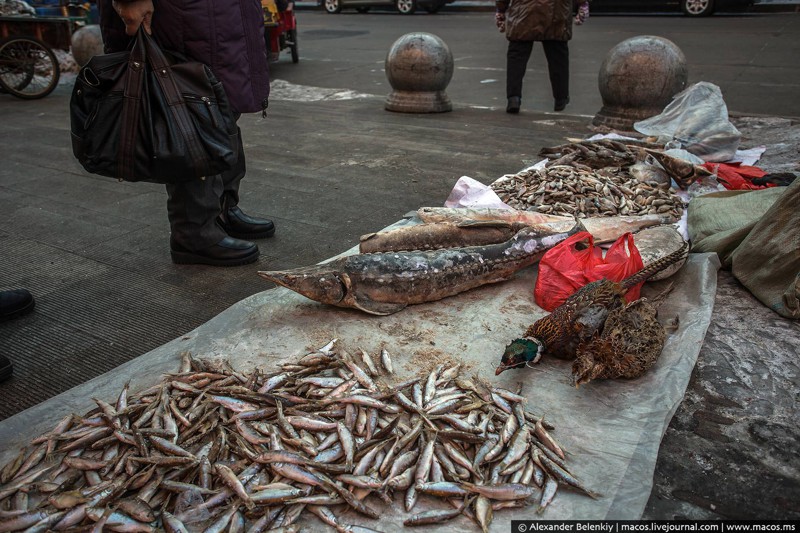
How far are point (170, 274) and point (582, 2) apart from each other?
7.79m

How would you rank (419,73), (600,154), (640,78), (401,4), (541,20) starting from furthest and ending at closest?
(401,4) < (419,73) < (541,20) < (640,78) < (600,154)

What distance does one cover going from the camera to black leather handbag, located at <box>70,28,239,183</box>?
3744 millimetres

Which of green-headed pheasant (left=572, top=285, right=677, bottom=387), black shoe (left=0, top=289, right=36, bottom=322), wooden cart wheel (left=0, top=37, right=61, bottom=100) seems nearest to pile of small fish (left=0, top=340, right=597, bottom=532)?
green-headed pheasant (left=572, top=285, right=677, bottom=387)

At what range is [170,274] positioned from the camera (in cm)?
446

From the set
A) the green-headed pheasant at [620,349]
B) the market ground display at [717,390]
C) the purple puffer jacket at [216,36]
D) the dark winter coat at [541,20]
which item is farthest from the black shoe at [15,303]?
the dark winter coat at [541,20]

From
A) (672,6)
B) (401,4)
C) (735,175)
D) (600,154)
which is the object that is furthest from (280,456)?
(401,4)

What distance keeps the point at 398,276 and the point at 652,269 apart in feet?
4.97

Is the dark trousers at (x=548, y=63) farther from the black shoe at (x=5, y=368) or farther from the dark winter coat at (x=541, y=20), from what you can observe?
the black shoe at (x=5, y=368)

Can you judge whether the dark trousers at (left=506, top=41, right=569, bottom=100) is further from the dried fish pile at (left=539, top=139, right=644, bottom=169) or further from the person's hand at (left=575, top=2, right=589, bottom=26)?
the dried fish pile at (left=539, top=139, right=644, bottom=169)

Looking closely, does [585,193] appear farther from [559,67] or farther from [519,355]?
[559,67]

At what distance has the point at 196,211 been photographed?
14.3 ft

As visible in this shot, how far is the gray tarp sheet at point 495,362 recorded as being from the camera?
246 cm

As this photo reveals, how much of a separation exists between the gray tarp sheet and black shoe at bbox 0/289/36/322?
1109 millimetres

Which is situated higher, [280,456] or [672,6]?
[672,6]
